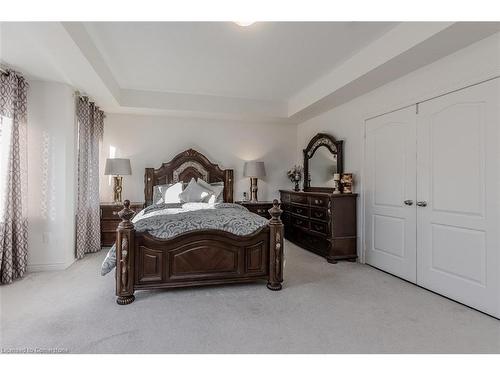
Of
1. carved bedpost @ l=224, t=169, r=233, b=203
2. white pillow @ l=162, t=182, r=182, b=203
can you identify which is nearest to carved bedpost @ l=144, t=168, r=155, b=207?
white pillow @ l=162, t=182, r=182, b=203

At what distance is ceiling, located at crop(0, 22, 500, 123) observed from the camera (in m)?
2.53

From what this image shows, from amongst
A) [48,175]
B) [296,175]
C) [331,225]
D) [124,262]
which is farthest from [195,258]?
[296,175]

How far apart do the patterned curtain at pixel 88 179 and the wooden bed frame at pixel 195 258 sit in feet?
6.02

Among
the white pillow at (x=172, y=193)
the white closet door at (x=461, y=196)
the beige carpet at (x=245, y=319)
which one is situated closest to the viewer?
the beige carpet at (x=245, y=319)

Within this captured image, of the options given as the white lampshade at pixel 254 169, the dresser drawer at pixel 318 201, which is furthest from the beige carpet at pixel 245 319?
the white lampshade at pixel 254 169

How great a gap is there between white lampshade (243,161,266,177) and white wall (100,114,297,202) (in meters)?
0.28

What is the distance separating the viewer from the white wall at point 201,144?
5035 mm

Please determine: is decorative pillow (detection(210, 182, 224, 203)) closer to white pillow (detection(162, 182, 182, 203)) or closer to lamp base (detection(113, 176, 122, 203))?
white pillow (detection(162, 182, 182, 203))

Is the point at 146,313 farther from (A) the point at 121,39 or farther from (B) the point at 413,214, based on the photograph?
(B) the point at 413,214

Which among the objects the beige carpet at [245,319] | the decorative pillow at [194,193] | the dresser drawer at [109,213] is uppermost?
the decorative pillow at [194,193]

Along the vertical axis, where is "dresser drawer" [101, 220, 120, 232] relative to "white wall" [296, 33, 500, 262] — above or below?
below

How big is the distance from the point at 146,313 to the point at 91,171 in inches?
111

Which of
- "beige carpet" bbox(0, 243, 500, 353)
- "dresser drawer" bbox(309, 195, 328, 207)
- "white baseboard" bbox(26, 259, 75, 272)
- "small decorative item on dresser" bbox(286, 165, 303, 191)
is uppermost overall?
"small decorative item on dresser" bbox(286, 165, 303, 191)

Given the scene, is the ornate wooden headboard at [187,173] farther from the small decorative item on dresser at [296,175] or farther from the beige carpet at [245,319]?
the beige carpet at [245,319]
